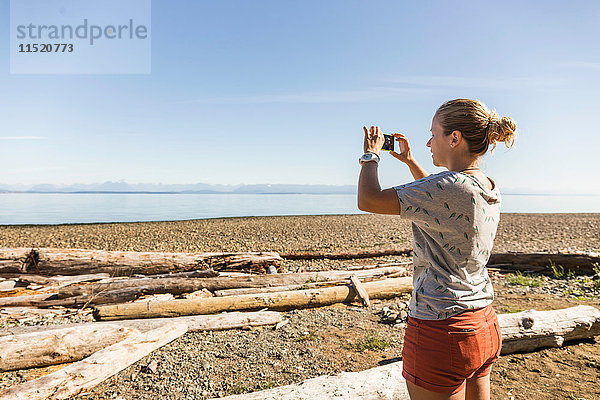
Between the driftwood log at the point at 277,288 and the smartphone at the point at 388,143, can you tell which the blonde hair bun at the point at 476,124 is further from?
the driftwood log at the point at 277,288

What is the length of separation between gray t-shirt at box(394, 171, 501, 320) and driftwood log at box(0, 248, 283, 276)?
356 inches

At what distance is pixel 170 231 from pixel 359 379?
21278mm

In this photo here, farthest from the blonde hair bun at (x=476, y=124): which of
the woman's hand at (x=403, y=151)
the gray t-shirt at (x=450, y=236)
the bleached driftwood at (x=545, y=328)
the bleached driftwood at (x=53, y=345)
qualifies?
the bleached driftwood at (x=53, y=345)

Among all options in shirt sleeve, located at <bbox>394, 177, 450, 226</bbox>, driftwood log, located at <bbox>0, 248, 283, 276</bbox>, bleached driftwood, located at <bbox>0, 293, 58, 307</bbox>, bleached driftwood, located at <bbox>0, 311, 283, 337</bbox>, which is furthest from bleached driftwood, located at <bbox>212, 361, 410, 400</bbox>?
driftwood log, located at <bbox>0, 248, 283, 276</bbox>

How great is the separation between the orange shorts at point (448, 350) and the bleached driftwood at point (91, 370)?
4.19m

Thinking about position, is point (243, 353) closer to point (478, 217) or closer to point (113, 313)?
point (113, 313)

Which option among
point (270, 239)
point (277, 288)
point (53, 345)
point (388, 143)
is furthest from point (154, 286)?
point (270, 239)

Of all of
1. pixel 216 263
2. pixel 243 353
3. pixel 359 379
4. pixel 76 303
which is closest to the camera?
pixel 359 379

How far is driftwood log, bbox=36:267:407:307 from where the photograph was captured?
322 inches

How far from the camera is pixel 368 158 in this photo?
2.42 metres

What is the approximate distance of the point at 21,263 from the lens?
9.85 metres

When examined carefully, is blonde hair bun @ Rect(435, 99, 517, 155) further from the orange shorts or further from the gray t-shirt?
the orange shorts

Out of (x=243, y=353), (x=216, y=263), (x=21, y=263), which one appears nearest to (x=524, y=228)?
(x=216, y=263)

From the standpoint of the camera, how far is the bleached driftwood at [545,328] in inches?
230
